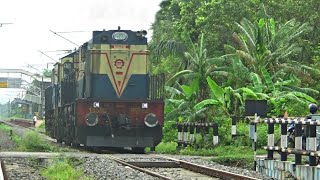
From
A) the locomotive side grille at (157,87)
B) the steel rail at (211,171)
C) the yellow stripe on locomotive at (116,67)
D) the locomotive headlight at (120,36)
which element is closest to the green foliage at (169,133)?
the yellow stripe on locomotive at (116,67)

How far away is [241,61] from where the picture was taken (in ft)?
85.1

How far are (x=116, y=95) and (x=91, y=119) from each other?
63.3 inches

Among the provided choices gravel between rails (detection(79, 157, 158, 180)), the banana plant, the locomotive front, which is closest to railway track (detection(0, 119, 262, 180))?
gravel between rails (detection(79, 157, 158, 180))

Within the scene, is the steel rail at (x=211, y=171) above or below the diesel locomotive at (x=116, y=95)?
below

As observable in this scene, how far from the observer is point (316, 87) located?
91.9ft

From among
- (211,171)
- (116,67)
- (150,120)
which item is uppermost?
(116,67)

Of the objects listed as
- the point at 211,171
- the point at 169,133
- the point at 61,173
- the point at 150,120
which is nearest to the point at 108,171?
the point at 61,173

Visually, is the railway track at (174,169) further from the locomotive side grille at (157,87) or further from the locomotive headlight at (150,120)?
the locomotive side grille at (157,87)

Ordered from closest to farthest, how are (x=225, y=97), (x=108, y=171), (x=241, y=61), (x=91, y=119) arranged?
(x=108, y=171)
(x=91, y=119)
(x=225, y=97)
(x=241, y=61)

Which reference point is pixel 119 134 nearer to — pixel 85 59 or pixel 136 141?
pixel 136 141

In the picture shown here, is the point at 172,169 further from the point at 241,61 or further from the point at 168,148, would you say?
the point at 241,61

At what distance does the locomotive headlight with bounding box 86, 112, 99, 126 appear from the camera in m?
18.2

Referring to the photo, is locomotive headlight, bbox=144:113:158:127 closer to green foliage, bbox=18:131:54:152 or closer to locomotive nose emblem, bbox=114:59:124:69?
locomotive nose emblem, bbox=114:59:124:69

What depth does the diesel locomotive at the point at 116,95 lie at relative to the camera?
61.0 ft
